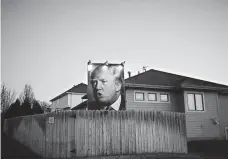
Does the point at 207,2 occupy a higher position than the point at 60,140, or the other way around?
the point at 207,2

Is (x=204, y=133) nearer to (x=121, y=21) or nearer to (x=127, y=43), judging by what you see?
(x=127, y=43)

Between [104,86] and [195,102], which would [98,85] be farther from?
[195,102]

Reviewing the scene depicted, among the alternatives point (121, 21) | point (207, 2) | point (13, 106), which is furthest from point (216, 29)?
point (13, 106)

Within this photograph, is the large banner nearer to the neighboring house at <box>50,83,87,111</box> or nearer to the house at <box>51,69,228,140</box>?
the house at <box>51,69,228,140</box>

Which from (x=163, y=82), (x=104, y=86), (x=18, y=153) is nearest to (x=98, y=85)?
(x=104, y=86)

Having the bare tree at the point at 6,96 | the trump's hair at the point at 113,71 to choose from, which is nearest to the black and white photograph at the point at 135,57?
the trump's hair at the point at 113,71

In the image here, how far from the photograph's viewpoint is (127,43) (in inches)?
708

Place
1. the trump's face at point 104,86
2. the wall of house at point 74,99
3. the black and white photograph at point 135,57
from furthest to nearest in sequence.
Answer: the wall of house at point 74,99
the trump's face at point 104,86
the black and white photograph at point 135,57

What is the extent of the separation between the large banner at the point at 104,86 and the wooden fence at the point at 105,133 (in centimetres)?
627

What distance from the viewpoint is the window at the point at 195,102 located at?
17312 millimetres

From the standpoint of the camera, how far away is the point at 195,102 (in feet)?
57.5

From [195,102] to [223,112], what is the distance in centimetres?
342

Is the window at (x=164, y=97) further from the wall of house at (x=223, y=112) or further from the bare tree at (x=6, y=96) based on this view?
the bare tree at (x=6, y=96)

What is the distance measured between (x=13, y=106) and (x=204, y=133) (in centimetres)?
1991
